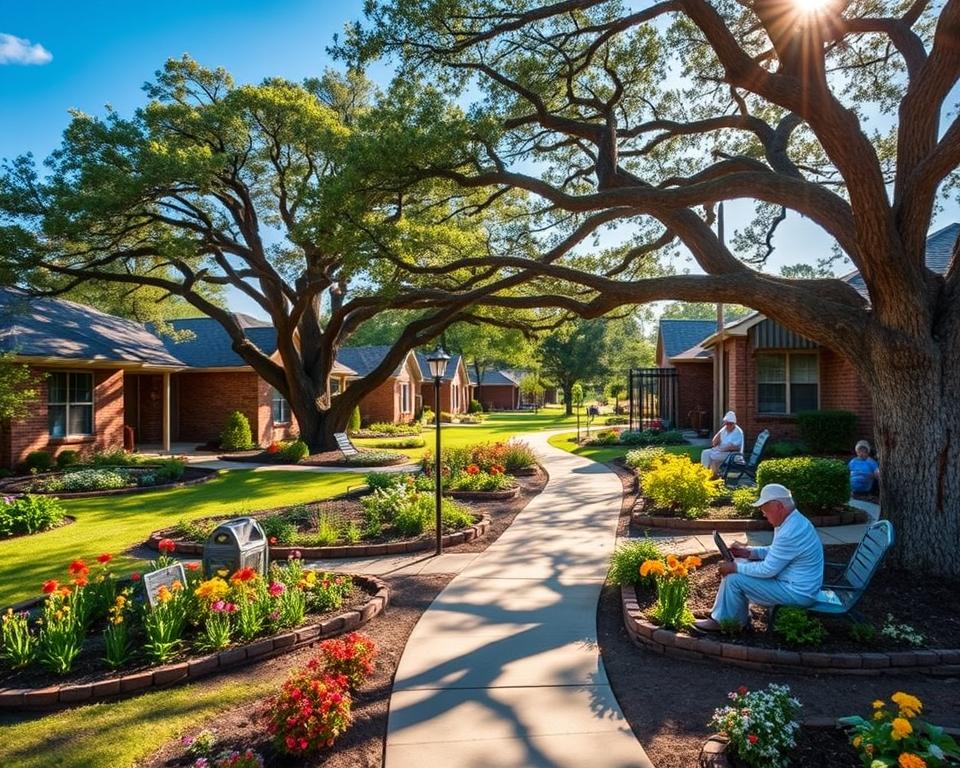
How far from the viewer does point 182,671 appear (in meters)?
4.35

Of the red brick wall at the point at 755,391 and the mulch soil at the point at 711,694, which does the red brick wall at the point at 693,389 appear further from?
the mulch soil at the point at 711,694

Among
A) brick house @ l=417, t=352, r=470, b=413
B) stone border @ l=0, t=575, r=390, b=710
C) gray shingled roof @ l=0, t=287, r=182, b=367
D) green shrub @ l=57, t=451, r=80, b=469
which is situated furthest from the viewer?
brick house @ l=417, t=352, r=470, b=413

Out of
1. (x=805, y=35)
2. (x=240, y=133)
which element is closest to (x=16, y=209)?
(x=240, y=133)

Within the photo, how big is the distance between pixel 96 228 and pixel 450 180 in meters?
11.6

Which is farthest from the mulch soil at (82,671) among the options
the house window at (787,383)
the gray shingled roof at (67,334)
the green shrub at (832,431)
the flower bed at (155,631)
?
the house window at (787,383)

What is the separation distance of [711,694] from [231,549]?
165 inches

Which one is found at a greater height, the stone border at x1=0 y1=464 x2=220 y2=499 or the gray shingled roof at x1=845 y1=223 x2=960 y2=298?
the gray shingled roof at x1=845 y1=223 x2=960 y2=298

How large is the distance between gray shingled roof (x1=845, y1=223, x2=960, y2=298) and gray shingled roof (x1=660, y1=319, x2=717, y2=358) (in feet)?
39.3

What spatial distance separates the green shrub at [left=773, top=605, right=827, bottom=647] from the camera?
4.47m

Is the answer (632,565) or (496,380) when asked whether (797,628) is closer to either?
(632,565)

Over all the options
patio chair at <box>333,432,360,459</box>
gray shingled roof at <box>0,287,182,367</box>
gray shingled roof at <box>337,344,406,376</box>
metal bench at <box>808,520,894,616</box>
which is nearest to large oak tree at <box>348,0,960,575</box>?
metal bench at <box>808,520,894,616</box>

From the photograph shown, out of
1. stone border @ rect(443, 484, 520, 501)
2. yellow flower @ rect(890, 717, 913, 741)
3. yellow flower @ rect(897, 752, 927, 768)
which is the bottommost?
stone border @ rect(443, 484, 520, 501)

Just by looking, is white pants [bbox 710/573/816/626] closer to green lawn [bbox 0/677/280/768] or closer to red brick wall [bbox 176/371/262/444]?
green lawn [bbox 0/677/280/768]

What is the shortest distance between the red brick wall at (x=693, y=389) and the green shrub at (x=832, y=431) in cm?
1122
